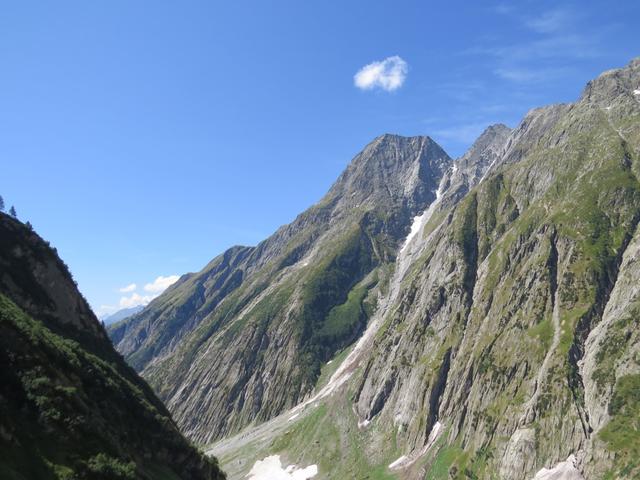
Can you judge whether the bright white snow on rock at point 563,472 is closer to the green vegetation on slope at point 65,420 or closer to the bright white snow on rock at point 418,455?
the bright white snow on rock at point 418,455

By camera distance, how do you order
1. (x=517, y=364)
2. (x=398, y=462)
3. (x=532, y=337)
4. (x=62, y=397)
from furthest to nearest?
(x=398, y=462) < (x=532, y=337) < (x=517, y=364) < (x=62, y=397)

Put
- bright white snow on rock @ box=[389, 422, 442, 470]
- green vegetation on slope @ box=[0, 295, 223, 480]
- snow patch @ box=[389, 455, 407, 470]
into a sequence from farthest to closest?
snow patch @ box=[389, 455, 407, 470], bright white snow on rock @ box=[389, 422, 442, 470], green vegetation on slope @ box=[0, 295, 223, 480]

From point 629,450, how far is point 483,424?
1480 inches

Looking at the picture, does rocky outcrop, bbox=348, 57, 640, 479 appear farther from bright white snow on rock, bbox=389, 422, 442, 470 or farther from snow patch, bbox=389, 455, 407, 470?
snow patch, bbox=389, 455, 407, 470

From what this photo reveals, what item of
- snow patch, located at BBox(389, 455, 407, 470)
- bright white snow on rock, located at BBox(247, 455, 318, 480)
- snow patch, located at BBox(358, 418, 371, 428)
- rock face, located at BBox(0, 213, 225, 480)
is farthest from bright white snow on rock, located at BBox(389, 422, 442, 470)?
rock face, located at BBox(0, 213, 225, 480)

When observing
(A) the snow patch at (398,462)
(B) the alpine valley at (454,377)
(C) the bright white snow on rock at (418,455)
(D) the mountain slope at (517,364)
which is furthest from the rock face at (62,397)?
(A) the snow patch at (398,462)

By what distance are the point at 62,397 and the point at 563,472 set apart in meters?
92.7

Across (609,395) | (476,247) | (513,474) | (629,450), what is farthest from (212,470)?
(476,247)

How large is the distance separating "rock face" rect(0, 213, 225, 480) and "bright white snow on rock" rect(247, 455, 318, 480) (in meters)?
81.0

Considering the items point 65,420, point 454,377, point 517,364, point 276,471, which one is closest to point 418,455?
point 454,377

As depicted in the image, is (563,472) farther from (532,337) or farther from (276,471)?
(276,471)

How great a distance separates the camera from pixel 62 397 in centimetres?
4403

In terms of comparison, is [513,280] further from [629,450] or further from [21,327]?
[21,327]

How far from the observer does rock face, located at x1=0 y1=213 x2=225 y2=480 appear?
1464 inches
